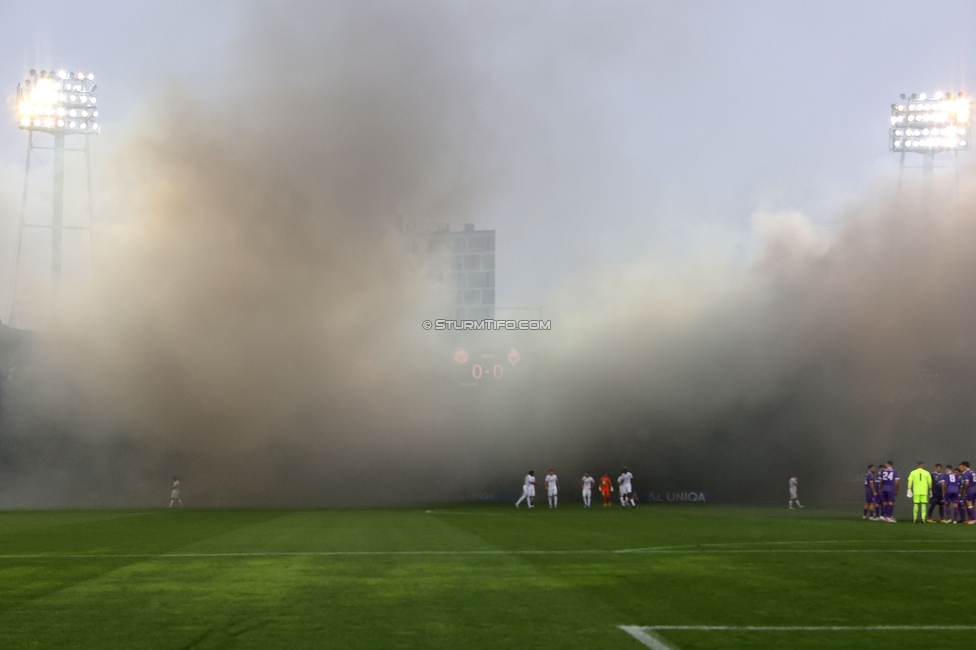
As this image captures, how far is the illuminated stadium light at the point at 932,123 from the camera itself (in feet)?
157

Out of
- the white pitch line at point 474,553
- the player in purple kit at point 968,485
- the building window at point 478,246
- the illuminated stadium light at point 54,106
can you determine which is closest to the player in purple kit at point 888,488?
the player in purple kit at point 968,485

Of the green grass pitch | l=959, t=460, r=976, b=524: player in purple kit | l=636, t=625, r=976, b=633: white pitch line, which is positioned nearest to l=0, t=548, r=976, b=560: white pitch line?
the green grass pitch

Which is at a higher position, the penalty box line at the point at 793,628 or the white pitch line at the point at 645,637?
the white pitch line at the point at 645,637

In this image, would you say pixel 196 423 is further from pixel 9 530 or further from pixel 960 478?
pixel 960 478

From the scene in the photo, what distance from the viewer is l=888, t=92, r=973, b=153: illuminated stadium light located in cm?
4800

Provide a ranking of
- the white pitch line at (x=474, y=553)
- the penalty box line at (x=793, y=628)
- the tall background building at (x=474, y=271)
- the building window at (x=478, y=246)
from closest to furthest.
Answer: the penalty box line at (x=793, y=628)
the white pitch line at (x=474, y=553)
the tall background building at (x=474, y=271)
the building window at (x=478, y=246)

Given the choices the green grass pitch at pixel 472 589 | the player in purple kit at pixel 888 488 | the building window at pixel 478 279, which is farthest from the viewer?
the building window at pixel 478 279

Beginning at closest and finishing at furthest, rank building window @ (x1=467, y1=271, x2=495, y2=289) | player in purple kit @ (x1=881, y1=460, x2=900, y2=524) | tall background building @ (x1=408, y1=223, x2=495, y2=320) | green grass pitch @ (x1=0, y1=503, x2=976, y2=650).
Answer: green grass pitch @ (x1=0, y1=503, x2=976, y2=650) < player in purple kit @ (x1=881, y1=460, x2=900, y2=524) < tall background building @ (x1=408, y1=223, x2=495, y2=320) < building window @ (x1=467, y1=271, x2=495, y2=289)

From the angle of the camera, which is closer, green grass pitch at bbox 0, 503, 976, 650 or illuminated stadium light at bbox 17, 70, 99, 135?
green grass pitch at bbox 0, 503, 976, 650

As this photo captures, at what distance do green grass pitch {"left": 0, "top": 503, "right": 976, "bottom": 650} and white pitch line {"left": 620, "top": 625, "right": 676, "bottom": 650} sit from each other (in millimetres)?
73

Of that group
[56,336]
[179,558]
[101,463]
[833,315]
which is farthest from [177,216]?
[179,558]

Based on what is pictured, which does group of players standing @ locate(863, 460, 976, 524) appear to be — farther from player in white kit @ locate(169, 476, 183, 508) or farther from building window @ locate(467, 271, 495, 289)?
building window @ locate(467, 271, 495, 289)

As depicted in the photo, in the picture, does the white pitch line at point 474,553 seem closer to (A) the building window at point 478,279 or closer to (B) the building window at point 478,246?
(B) the building window at point 478,246

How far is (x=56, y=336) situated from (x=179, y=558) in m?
36.3
